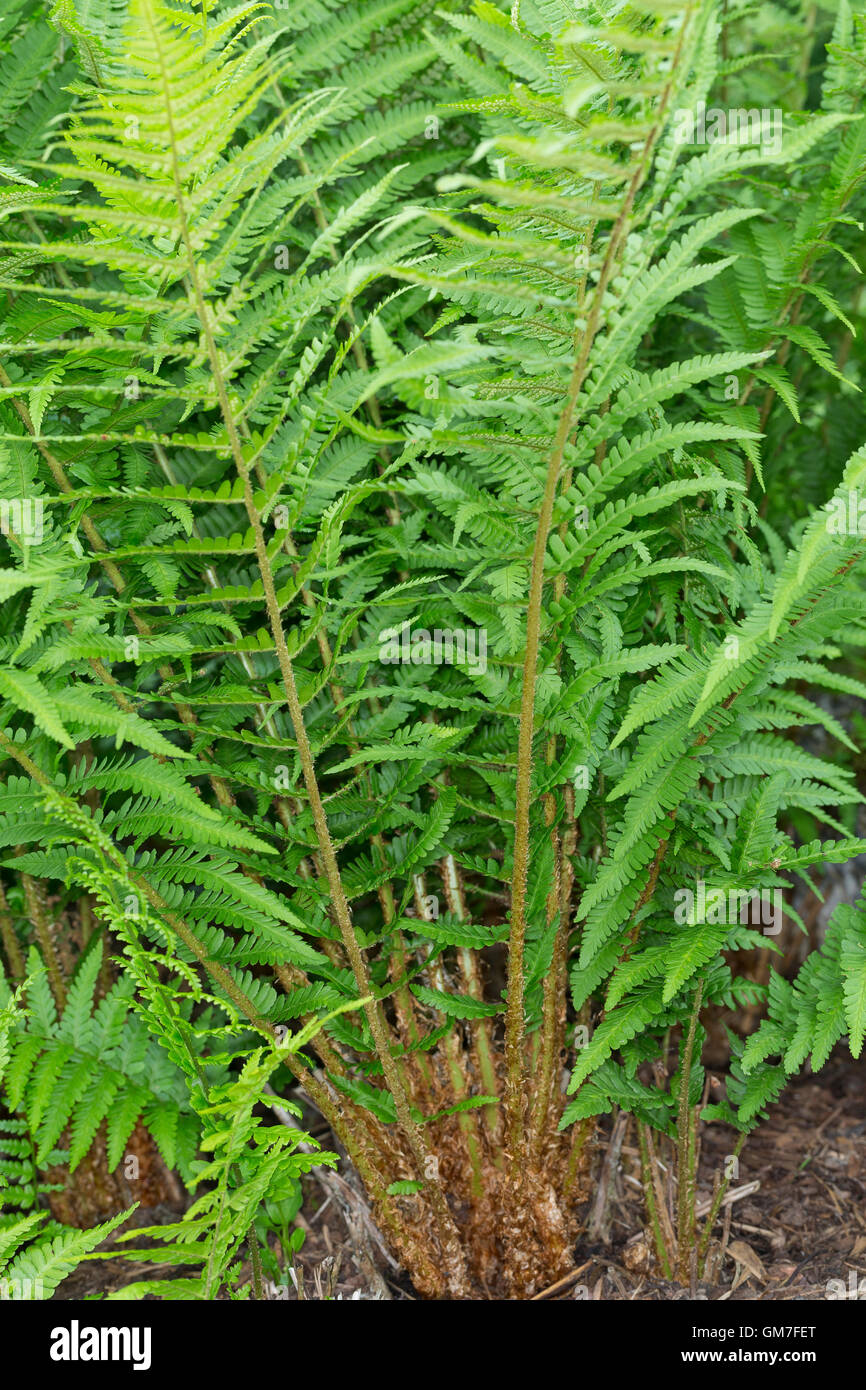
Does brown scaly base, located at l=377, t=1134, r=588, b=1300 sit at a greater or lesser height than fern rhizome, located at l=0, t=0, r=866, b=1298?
lesser

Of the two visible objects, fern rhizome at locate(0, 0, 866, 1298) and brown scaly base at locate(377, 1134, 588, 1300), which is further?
brown scaly base at locate(377, 1134, 588, 1300)

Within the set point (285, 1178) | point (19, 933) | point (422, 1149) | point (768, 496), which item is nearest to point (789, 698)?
point (768, 496)

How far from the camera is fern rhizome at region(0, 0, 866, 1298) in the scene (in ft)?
4.47

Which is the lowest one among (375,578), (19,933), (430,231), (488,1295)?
(488,1295)

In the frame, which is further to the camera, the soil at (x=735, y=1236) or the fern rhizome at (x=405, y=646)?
the soil at (x=735, y=1236)

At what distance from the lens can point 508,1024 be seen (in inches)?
64.8

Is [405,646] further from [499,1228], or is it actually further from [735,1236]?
[735,1236]

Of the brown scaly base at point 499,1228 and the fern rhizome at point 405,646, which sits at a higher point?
the fern rhizome at point 405,646

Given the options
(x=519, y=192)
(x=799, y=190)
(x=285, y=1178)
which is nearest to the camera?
(x=519, y=192)

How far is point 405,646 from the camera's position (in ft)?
4.88

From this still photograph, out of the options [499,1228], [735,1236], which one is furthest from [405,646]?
[735,1236]

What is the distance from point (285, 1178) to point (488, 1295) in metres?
0.51

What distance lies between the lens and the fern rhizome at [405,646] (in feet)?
4.47

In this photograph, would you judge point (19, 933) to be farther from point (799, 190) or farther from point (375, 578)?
point (799, 190)
